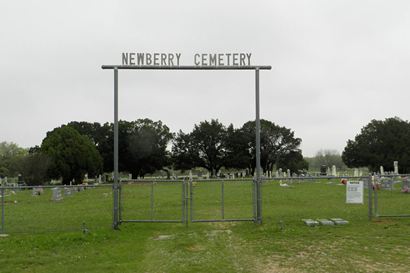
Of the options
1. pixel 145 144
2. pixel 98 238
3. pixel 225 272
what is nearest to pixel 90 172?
pixel 145 144

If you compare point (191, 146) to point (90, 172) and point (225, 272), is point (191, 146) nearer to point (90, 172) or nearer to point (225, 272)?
point (90, 172)

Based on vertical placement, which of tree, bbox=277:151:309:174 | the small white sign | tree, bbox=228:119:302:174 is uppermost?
tree, bbox=228:119:302:174

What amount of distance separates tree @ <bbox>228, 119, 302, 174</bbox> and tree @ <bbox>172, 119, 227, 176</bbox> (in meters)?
3.13

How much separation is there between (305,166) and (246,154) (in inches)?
689

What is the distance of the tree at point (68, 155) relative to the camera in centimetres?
6594

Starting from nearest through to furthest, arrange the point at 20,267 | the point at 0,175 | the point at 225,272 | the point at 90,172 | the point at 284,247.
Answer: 1. the point at 225,272
2. the point at 20,267
3. the point at 284,247
4. the point at 90,172
5. the point at 0,175

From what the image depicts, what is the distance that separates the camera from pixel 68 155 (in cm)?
6800

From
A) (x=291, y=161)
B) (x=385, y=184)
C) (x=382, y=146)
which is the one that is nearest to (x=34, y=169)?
(x=385, y=184)

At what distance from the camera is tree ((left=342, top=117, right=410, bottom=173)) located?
89.0 m

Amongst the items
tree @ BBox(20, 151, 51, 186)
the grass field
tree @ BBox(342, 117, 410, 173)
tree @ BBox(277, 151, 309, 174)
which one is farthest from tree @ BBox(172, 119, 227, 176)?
the grass field

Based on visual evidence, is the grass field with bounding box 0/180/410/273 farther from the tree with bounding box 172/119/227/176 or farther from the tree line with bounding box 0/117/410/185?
the tree with bounding box 172/119/227/176

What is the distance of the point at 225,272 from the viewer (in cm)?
Result: 920

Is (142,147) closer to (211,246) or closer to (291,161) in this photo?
(291,161)

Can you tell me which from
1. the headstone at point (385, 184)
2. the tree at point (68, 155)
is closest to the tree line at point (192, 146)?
the tree at point (68, 155)
